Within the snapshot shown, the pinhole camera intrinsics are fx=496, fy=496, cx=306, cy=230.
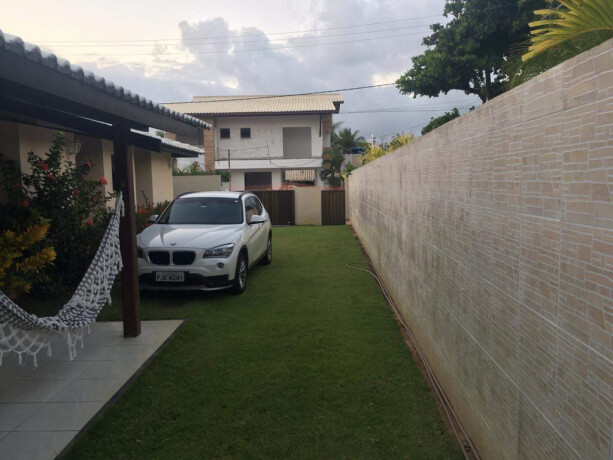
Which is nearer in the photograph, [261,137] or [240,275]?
[240,275]

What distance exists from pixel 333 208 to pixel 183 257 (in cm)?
1335

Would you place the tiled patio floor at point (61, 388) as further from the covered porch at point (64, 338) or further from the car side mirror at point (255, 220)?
the car side mirror at point (255, 220)

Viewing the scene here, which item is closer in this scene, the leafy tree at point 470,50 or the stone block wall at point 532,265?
the stone block wall at point 532,265

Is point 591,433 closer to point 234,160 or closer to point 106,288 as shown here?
point 106,288

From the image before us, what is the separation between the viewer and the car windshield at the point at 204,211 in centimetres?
849

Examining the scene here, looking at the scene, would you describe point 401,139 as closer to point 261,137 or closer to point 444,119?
point 444,119

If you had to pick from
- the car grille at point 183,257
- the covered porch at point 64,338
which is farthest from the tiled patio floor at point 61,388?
the car grille at point 183,257

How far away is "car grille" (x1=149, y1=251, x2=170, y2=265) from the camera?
726 cm

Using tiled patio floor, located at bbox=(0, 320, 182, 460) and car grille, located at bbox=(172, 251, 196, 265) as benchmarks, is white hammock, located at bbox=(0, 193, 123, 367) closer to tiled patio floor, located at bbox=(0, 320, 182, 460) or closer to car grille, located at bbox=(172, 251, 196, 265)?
tiled patio floor, located at bbox=(0, 320, 182, 460)

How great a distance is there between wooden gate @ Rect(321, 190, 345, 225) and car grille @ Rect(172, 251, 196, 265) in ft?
43.0

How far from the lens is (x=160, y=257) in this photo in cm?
728

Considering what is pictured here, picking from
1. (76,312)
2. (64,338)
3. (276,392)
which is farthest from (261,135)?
(276,392)

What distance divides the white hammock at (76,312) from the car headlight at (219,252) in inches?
77.9

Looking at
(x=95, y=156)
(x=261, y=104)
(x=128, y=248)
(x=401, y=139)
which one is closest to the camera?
(x=128, y=248)
